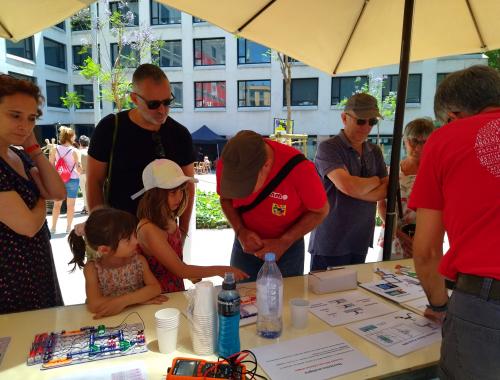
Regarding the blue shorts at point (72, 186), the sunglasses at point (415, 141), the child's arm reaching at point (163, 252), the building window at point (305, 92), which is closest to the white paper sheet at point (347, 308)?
the child's arm reaching at point (163, 252)

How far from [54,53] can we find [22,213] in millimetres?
25481

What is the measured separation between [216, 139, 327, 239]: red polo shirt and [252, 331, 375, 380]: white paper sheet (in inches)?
31.9

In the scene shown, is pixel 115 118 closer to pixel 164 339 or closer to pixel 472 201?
pixel 164 339

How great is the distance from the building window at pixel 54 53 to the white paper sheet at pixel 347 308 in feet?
83.1

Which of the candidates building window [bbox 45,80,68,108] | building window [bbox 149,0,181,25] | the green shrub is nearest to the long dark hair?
the green shrub

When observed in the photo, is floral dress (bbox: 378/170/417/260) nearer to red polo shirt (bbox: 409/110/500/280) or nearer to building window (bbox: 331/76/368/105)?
red polo shirt (bbox: 409/110/500/280)

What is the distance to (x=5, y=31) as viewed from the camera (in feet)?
8.41

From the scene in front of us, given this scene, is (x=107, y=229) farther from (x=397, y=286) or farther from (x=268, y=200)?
(x=397, y=286)

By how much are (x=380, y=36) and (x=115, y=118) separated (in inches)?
75.9

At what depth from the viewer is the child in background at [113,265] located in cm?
167

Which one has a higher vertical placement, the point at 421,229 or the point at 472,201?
the point at 472,201

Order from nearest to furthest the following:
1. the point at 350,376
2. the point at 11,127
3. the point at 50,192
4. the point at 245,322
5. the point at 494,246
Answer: the point at 494,246 < the point at 350,376 < the point at 245,322 < the point at 11,127 < the point at 50,192

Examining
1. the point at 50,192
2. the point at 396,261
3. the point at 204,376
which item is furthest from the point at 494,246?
the point at 50,192

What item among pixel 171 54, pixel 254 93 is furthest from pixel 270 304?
pixel 171 54
